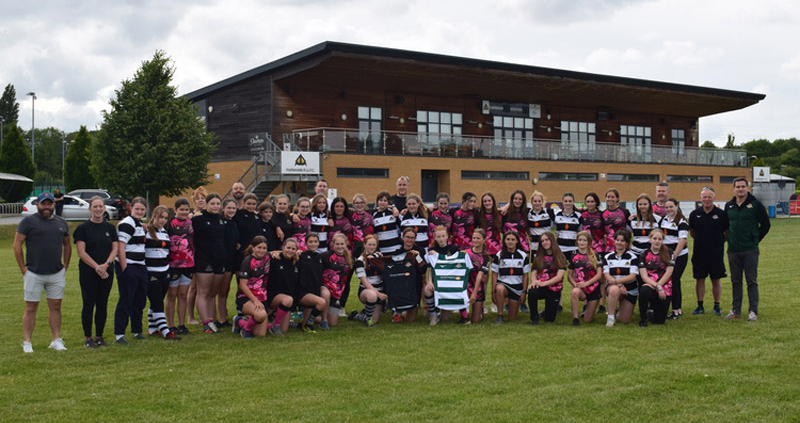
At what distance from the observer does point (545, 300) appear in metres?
9.12

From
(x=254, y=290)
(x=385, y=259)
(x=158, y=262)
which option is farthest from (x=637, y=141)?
(x=158, y=262)

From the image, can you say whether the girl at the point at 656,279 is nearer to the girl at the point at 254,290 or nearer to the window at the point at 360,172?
the girl at the point at 254,290

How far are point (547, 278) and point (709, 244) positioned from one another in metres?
2.67

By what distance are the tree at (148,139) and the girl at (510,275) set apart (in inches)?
779

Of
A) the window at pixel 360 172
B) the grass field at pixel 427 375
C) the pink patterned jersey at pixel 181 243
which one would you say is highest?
the window at pixel 360 172

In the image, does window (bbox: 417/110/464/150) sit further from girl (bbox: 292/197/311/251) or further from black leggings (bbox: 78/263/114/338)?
black leggings (bbox: 78/263/114/338)

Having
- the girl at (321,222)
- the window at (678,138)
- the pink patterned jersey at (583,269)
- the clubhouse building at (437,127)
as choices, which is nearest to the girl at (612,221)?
the pink patterned jersey at (583,269)

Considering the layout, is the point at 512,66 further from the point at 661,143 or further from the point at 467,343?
the point at 467,343

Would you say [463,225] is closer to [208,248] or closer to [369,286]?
[369,286]

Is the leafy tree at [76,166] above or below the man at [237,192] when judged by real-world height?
above

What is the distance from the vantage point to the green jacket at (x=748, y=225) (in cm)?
930

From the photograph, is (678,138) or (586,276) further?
(678,138)

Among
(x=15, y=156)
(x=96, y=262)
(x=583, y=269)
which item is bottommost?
(x=583, y=269)

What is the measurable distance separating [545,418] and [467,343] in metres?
2.81
